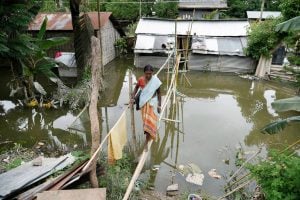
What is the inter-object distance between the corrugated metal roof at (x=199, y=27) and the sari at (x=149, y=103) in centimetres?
897

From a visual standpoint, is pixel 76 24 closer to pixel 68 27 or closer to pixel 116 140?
pixel 68 27

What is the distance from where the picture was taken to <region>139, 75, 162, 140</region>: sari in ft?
15.2

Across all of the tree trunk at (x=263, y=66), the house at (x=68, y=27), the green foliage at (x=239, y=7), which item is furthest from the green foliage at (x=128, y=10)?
the tree trunk at (x=263, y=66)

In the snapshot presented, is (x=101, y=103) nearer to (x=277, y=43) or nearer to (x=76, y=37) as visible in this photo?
(x=76, y=37)

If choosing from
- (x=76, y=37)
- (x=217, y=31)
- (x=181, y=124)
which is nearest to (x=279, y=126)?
(x=181, y=124)

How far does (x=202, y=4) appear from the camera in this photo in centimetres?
2088

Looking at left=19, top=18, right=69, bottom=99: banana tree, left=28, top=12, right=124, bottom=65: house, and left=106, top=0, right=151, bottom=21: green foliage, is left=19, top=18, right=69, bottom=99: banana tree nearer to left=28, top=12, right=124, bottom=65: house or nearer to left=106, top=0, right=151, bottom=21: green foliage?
left=28, top=12, right=124, bottom=65: house

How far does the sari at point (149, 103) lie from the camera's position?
183 inches

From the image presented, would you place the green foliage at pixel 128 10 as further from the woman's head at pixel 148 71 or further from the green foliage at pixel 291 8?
the woman's head at pixel 148 71

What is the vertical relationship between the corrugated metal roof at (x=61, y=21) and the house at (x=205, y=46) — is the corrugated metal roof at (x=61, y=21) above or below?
above

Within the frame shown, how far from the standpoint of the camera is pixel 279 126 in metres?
4.00

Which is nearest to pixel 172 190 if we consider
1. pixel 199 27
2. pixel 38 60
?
pixel 38 60

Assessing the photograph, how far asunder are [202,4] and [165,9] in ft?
10.6

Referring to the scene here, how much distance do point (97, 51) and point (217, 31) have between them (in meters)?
10.1
